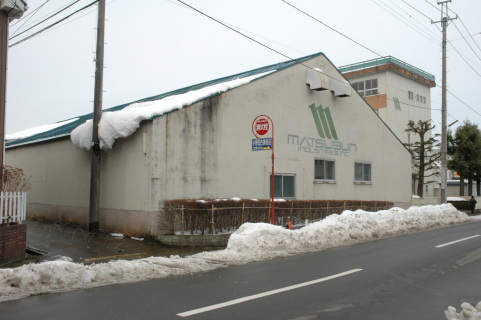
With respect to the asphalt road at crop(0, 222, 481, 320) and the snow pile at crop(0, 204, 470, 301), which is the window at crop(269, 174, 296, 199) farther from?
the asphalt road at crop(0, 222, 481, 320)

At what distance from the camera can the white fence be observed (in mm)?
9445

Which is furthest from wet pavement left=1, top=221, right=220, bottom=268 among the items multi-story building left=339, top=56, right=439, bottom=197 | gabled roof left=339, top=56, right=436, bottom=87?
gabled roof left=339, top=56, right=436, bottom=87

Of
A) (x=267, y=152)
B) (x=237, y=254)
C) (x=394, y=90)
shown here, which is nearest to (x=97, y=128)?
(x=267, y=152)

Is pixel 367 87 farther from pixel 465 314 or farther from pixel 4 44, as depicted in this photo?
pixel 465 314

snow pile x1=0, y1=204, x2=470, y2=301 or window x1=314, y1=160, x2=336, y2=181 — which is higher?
window x1=314, y1=160, x2=336, y2=181

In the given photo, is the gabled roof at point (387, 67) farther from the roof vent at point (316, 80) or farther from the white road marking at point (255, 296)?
the white road marking at point (255, 296)

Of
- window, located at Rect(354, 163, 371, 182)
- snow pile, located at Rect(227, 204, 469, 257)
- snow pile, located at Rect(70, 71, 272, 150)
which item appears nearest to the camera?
snow pile, located at Rect(227, 204, 469, 257)

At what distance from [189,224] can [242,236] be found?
8.59ft

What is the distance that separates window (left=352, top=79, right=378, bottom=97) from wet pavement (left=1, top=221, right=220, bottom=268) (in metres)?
43.4

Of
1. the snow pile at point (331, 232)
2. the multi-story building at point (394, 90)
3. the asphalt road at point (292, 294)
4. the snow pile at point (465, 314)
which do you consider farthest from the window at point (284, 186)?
the multi-story building at point (394, 90)

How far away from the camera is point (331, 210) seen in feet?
60.0

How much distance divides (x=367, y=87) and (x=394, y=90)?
3.18 meters

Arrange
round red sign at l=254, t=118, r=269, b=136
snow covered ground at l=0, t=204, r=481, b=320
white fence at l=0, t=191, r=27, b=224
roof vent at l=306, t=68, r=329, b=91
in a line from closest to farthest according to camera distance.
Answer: snow covered ground at l=0, t=204, r=481, b=320 < white fence at l=0, t=191, r=27, b=224 < round red sign at l=254, t=118, r=269, b=136 < roof vent at l=306, t=68, r=329, b=91

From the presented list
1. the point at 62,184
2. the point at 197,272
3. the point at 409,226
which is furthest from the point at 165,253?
the point at 409,226
